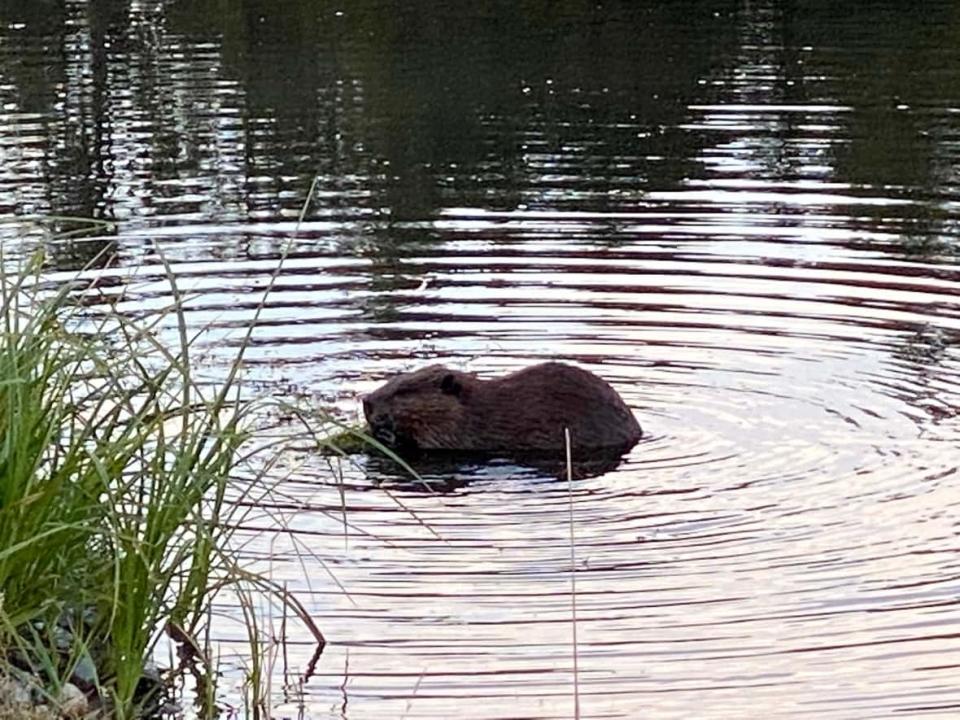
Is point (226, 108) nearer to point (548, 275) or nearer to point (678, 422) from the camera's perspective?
point (548, 275)

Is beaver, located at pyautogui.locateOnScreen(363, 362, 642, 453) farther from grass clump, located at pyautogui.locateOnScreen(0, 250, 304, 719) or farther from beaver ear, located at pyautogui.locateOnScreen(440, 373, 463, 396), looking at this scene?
grass clump, located at pyautogui.locateOnScreen(0, 250, 304, 719)

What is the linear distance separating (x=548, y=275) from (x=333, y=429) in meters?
2.94

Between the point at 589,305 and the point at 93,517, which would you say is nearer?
the point at 93,517

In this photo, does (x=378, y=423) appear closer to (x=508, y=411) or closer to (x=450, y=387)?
(x=450, y=387)

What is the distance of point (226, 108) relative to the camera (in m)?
15.7

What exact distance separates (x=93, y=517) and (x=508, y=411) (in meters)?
3.09

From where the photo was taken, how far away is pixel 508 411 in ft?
25.2

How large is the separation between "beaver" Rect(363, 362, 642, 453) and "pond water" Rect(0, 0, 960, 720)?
17cm

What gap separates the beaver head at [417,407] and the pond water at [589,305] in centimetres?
20

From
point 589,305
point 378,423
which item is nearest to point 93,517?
point 378,423

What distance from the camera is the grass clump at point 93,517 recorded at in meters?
4.65

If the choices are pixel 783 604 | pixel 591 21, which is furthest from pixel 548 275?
pixel 591 21

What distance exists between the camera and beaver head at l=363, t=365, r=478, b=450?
25.1ft

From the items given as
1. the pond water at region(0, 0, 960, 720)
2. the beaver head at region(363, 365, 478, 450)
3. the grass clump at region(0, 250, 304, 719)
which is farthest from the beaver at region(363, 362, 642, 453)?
the grass clump at region(0, 250, 304, 719)
